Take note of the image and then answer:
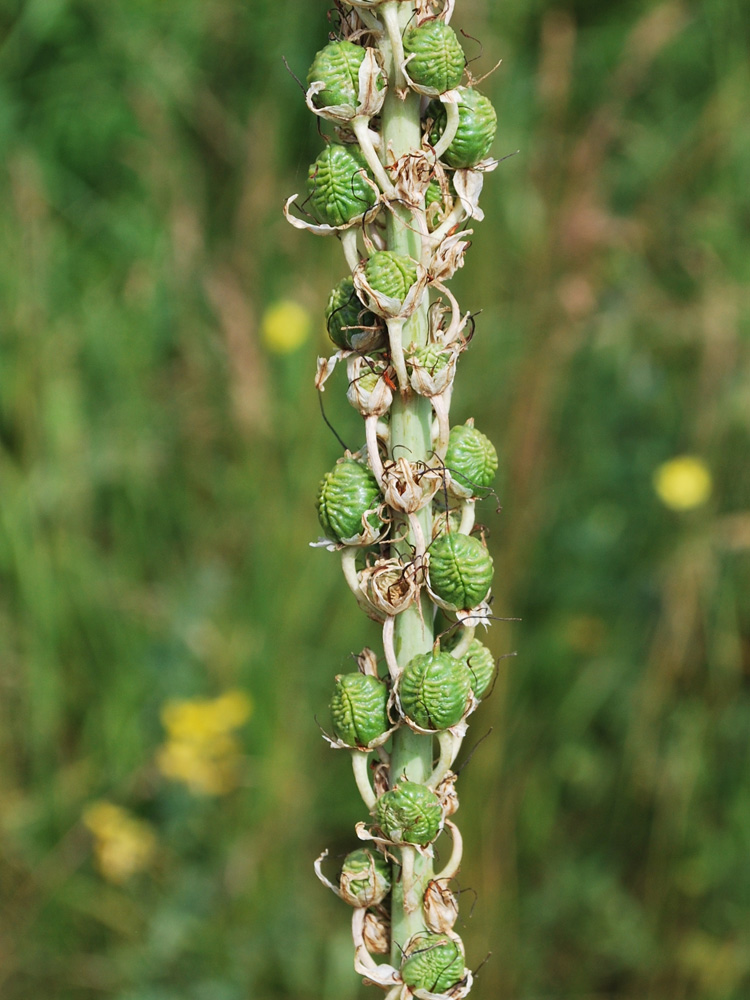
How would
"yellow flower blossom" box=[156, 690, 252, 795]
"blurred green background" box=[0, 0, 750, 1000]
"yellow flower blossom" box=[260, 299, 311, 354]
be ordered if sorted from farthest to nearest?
"yellow flower blossom" box=[260, 299, 311, 354]
"yellow flower blossom" box=[156, 690, 252, 795]
"blurred green background" box=[0, 0, 750, 1000]

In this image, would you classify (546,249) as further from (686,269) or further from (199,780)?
(199,780)

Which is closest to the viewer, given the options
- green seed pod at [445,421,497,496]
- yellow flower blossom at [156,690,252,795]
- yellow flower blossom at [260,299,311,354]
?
green seed pod at [445,421,497,496]

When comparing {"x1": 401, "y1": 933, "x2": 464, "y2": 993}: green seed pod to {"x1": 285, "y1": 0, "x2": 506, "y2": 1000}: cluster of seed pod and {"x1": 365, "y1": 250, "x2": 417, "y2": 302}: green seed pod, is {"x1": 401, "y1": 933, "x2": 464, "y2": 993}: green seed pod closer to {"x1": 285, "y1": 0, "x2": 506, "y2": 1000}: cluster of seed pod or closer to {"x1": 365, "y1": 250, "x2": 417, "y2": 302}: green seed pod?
{"x1": 285, "y1": 0, "x2": 506, "y2": 1000}: cluster of seed pod

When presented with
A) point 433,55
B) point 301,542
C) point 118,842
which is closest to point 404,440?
point 433,55

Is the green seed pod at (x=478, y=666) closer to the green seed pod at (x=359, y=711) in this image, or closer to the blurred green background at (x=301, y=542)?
the green seed pod at (x=359, y=711)

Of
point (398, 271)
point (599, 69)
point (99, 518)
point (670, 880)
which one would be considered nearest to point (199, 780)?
point (99, 518)

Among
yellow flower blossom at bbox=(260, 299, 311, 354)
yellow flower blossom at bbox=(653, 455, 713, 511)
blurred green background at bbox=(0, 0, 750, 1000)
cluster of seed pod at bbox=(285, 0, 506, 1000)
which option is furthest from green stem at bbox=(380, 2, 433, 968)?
yellow flower blossom at bbox=(260, 299, 311, 354)
